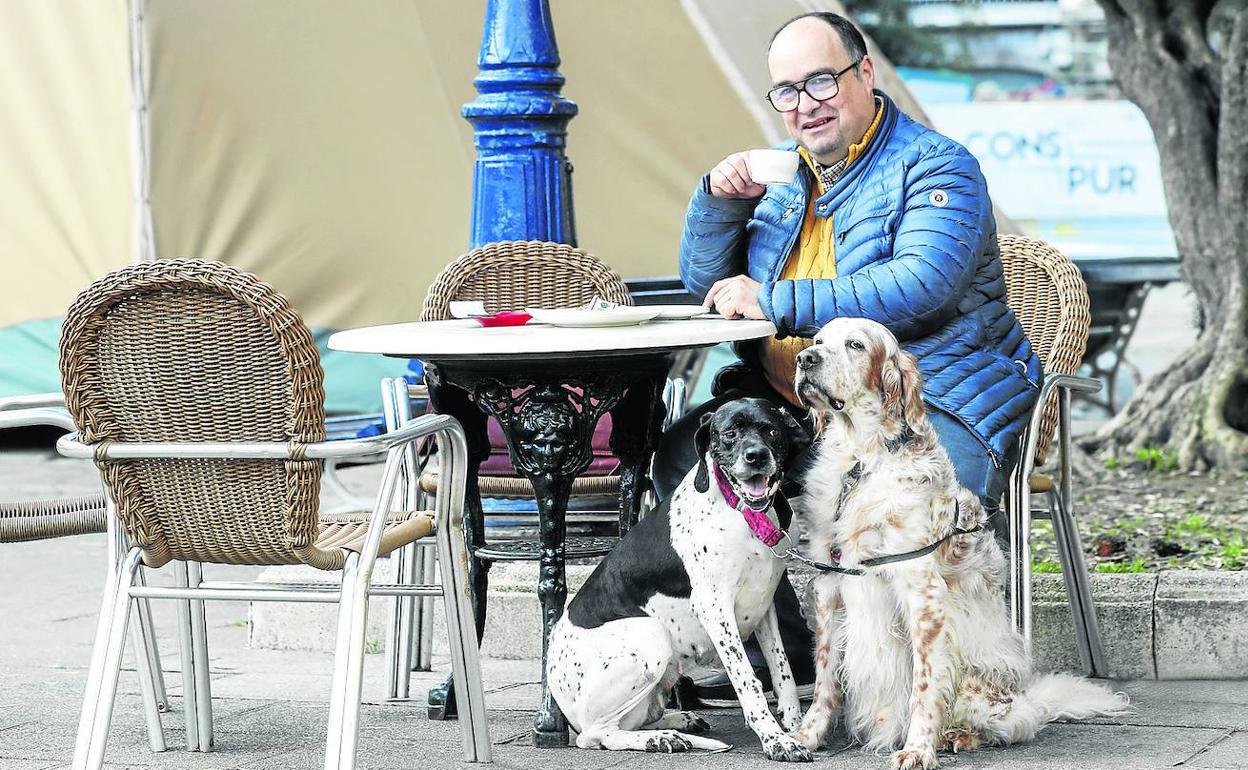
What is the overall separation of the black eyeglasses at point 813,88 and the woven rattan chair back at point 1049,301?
0.91 m

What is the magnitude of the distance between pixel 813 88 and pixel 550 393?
3.36 ft

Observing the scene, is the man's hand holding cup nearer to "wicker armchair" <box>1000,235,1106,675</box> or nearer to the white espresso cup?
the white espresso cup

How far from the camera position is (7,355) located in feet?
33.0

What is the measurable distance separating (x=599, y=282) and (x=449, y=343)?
138 cm

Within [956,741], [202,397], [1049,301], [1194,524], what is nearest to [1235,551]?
[1194,524]

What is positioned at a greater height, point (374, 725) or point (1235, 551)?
point (1235, 551)

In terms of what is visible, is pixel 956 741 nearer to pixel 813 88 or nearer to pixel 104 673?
pixel 813 88

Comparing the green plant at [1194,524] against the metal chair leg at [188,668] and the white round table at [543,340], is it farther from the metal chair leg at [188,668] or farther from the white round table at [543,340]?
the metal chair leg at [188,668]

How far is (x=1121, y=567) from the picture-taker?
5.57 metres

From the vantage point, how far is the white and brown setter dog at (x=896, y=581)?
3973mm

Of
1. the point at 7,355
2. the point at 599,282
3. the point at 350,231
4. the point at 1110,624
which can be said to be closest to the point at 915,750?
the point at 1110,624

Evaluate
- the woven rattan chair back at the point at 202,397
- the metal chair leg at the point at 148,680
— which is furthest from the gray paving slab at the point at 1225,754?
the metal chair leg at the point at 148,680

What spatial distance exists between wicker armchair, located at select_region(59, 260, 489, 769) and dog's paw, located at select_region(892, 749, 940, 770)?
1.24 metres

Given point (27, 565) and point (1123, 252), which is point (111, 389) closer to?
point (27, 565)
